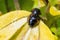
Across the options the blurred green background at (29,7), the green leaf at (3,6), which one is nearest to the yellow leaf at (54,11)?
the blurred green background at (29,7)

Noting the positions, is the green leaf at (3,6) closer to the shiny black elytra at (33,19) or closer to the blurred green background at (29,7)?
the blurred green background at (29,7)

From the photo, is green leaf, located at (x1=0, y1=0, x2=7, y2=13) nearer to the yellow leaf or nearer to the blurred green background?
the blurred green background

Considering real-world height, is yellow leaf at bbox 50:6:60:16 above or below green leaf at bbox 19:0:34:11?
below

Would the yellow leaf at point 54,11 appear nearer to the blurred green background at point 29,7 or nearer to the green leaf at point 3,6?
the blurred green background at point 29,7

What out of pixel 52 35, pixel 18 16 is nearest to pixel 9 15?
pixel 18 16

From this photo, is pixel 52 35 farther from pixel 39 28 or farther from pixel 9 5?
pixel 9 5

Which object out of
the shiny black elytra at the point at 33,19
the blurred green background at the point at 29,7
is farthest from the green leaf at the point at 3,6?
the shiny black elytra at the point at 33,19

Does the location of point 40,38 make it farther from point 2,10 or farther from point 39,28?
point 2,10

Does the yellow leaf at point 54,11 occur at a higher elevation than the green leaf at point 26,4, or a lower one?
lower

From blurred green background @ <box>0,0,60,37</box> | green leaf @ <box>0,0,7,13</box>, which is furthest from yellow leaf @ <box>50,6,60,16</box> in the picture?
green leaf @ <box>0,0,7,13</box>
